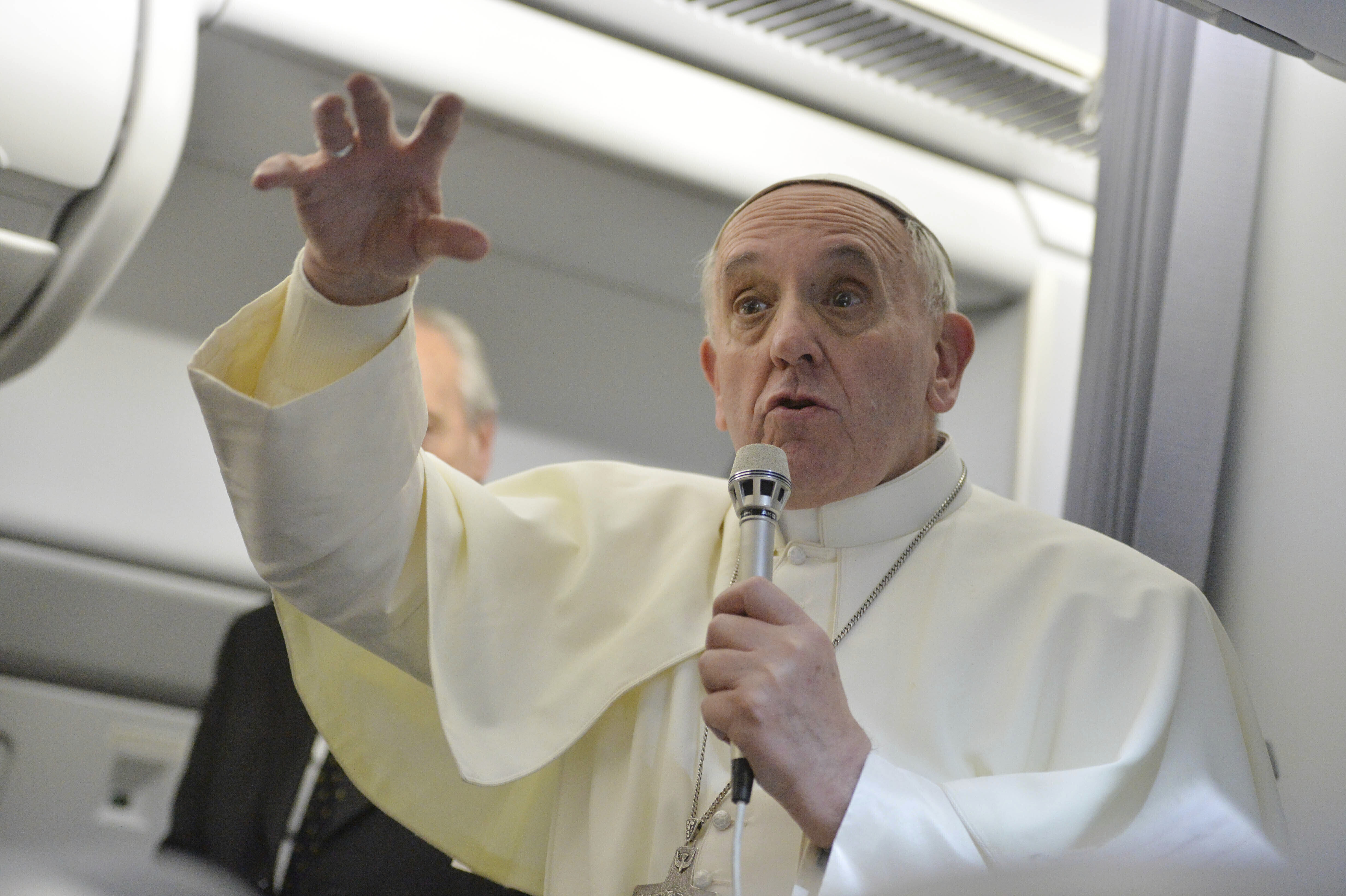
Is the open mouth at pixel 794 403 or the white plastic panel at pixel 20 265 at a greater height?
the white plastic panel at pixel 20 265

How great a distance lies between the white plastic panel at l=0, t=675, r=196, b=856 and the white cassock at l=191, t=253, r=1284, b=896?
4.63 feet

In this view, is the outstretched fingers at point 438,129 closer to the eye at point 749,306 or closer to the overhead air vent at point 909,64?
the eye at point 749,306

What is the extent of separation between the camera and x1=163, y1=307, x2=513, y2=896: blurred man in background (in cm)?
245

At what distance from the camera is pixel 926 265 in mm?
1959

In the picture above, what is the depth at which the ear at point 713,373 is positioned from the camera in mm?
1897

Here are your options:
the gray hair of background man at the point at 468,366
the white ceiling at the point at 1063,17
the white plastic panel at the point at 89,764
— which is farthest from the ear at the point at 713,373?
the white plastic panel at the point at 89,764

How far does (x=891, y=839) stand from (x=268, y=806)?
1793 mm

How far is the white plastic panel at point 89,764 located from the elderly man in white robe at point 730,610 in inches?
55.6

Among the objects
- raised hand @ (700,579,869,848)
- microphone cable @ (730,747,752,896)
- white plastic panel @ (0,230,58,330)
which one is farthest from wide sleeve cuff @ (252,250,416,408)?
white plastic panel @ (0,230,58,330)

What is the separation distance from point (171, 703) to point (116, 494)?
0.51 meters

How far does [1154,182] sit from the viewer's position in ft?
7.36

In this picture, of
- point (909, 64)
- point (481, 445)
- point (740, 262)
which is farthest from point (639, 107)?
point (740, 262)

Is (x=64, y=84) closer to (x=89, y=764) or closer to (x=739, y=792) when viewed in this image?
(x=89, y=764)

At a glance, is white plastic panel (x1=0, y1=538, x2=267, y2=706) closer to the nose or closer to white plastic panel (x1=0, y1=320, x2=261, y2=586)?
white plastic panel (x1=0, y1=320, x2=261, y2=586)
